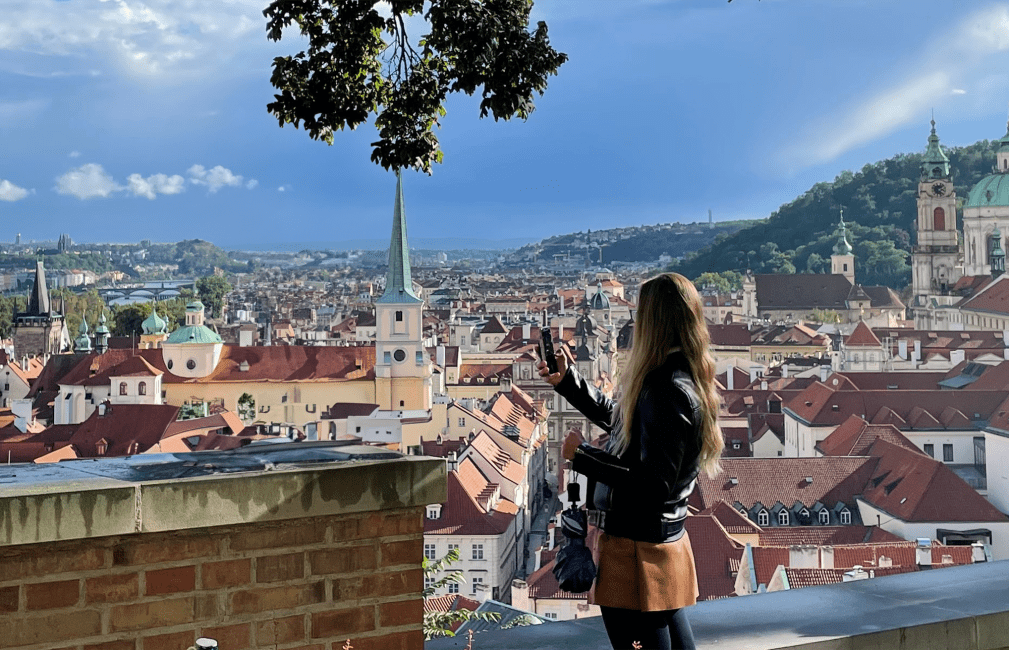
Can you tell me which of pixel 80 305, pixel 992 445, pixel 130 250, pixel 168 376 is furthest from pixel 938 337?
pixel 130 250

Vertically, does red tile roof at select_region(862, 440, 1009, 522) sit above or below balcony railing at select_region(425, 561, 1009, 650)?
below

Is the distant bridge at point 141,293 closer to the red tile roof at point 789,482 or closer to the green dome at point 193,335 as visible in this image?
the green dome at point 193,335

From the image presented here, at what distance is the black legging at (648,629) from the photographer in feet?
8.05

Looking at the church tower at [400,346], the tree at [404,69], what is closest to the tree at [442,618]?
the tree at [404,69]

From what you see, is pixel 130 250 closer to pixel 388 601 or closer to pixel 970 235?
pixel 970 235

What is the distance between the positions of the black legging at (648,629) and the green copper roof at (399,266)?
174 ft

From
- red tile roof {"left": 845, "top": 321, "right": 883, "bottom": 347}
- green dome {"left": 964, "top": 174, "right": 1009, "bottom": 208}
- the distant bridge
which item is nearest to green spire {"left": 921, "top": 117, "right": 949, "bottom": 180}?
green dome {"left": 964, "top": 174, "right": 1009, "bottom": 208}

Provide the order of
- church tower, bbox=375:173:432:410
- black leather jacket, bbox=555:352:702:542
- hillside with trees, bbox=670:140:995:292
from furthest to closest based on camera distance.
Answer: hillside with trees, bbox=670:140:995:292, church tower, bbox=375:173:432:410, black leather jacket, bbox=555:352:702:542

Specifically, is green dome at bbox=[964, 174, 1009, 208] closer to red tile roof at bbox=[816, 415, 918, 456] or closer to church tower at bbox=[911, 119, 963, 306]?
church tower at bbox=[911, 119, 963, 306]

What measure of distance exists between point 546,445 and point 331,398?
39.1ft

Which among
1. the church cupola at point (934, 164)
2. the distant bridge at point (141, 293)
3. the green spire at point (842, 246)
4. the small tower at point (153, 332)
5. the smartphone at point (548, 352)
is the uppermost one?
the church cupola at point (934, 164)

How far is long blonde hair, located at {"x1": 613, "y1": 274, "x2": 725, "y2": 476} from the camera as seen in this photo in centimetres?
243

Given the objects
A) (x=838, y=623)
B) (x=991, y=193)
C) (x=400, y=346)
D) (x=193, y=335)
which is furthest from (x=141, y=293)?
(x=838, y=623)

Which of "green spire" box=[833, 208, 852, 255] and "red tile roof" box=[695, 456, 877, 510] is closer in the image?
"red tile roof" box=[695, 456, 877, 510]
